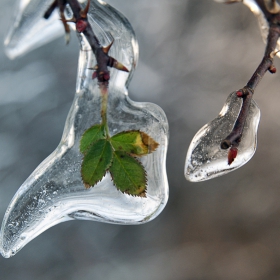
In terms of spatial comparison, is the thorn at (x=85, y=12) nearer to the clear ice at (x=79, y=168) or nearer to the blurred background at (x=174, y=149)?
the clear ice at (x=79, y=168)

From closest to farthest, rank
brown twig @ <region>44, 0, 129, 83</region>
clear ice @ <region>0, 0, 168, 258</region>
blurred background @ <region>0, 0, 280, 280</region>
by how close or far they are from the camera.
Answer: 1. brown twig @ <region>44, 0, 129, 83</region>
2. clear ice @ <region>0, 0, 168, 258</region>
3. blurred background @ <region>0, 0, 280, 280</region>

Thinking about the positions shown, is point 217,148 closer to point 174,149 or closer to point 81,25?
point 81,25

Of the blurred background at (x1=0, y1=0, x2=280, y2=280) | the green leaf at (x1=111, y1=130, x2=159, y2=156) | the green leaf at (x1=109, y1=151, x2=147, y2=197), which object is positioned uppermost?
the green leaf at (x1=111, y1=130, x2=159, y2=156)

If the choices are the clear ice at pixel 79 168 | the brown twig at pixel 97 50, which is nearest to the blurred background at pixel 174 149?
the clear ice at pixel 79 168

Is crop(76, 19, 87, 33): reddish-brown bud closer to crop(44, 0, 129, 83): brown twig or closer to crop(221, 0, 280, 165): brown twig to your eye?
crop(44, 0, 129, 83): brown twig

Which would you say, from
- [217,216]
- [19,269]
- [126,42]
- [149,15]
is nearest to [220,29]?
[149,15]

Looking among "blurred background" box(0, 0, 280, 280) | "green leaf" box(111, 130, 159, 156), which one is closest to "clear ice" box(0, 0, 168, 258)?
"green leaf" box(111, 130, 159, 156)
